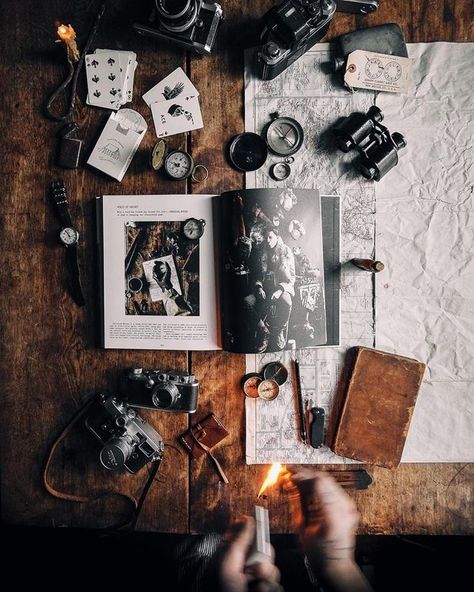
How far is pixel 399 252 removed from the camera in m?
1.30

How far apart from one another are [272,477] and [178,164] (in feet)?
3.17

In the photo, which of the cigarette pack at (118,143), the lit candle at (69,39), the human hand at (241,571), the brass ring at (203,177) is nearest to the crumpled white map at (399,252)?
the brass ring at (203,177)

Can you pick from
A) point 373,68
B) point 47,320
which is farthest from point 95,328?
point 373,68

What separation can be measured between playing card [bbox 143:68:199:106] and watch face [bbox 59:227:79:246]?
1.48ft

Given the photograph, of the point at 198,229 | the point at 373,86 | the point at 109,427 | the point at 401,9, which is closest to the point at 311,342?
the point at 198,229

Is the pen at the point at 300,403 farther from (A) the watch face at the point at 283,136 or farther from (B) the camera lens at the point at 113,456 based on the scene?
(A) the watch face at the point at 283,136

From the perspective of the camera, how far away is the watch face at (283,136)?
128 centimetres

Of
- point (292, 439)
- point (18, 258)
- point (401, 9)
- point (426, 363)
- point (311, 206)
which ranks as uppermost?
point (401, 9)

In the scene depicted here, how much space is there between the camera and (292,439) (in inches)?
51.6

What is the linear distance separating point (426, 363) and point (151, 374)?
31.8 inches

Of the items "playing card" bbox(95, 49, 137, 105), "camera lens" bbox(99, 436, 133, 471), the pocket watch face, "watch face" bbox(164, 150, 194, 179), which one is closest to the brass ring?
"watch face" bbox(164, 150, 194, 179)

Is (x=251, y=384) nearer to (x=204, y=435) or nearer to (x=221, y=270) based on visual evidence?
(x=204, y=435)

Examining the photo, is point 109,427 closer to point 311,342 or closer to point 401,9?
point 311,342

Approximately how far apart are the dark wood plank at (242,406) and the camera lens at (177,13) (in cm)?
12
